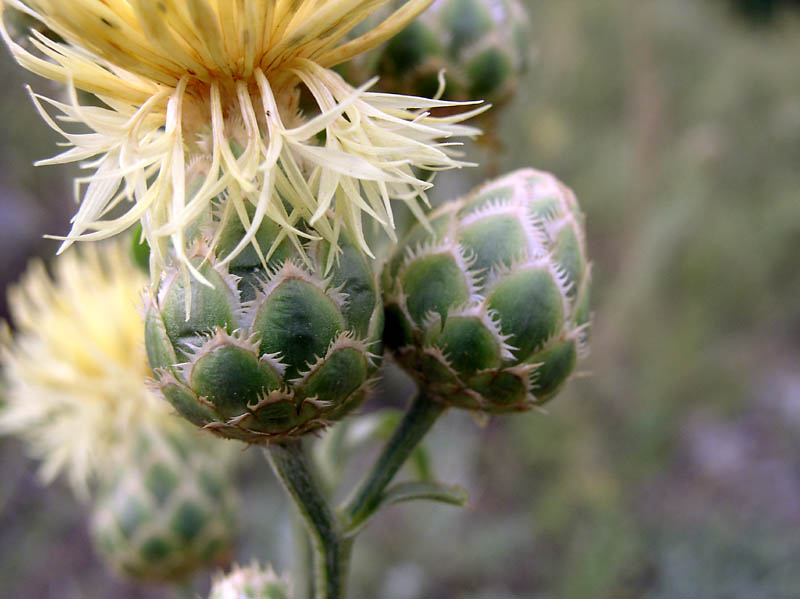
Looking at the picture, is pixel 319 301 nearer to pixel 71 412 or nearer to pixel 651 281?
pixel 71 412

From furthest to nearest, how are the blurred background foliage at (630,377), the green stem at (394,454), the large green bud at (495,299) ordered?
the blurred background foliage at (630,377), the green stem at (394,454), the large green bud at (495,299)

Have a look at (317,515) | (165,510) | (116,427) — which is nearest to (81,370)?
(116,427)

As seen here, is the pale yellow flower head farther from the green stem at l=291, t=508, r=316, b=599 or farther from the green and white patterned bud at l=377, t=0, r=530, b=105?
the green and white patterned bud at l=377, t=0, r=530, b=105

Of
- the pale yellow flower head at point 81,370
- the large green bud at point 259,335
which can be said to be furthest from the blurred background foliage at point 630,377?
the large green bud at point 259,335

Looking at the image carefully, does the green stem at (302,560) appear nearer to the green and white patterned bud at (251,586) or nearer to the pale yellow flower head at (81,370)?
the green and white patterned bud at (251,586)

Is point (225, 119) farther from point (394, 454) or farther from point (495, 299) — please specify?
point (394, 454)

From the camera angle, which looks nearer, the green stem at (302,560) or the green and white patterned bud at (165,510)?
the green stem at (302,560)
